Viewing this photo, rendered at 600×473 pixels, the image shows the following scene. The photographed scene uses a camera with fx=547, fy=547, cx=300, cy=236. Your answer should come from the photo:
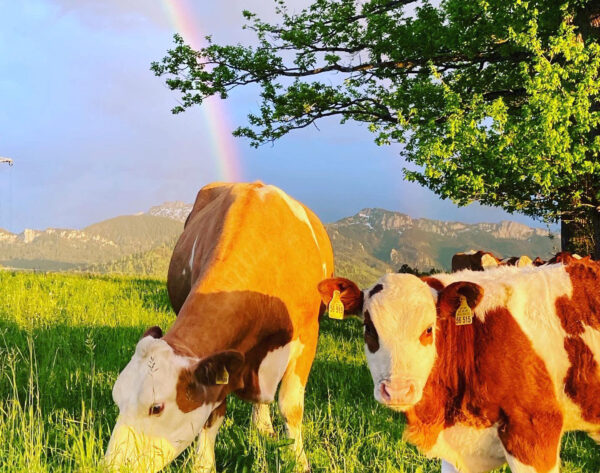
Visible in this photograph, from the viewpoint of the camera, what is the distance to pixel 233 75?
65.5 feet

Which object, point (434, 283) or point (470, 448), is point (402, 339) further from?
point (470, 448)

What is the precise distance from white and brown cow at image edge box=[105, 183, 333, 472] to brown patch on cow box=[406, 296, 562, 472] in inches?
62.0

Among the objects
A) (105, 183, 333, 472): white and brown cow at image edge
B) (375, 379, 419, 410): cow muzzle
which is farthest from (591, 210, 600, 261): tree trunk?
(375, 379, 419, 410): cow muzzle

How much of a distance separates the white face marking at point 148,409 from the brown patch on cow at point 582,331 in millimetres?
3036

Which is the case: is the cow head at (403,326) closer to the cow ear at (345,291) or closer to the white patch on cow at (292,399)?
the cow ear at (345,291)

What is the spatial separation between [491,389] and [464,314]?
601mm

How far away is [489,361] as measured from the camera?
430cm

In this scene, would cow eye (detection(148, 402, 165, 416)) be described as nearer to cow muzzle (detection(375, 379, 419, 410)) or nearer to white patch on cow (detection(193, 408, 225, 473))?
white patch on cow (detection(193, 408, 225, 473))

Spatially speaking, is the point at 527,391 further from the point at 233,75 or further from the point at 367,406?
the point at 233,75

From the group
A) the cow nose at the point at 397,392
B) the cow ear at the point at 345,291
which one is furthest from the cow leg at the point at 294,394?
the cow nose at the point at 397,392

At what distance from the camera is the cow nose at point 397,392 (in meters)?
3.93

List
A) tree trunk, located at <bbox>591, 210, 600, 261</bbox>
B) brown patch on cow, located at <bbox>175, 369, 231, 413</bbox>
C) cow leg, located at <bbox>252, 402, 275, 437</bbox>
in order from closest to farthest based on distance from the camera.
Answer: brown patch on cow, located at <bbox>175, 369, 231, 413</bbox>, cow leg, located at <bbox>252, 402, 275, 437</bbox>, tree trunk, located at <bbox>591, 210, 600, 261</bbox>

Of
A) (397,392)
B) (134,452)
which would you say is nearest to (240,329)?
(134,452)

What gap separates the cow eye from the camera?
4148mm
